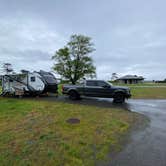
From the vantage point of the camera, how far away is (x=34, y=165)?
3.43 meters

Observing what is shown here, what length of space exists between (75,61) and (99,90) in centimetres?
2122

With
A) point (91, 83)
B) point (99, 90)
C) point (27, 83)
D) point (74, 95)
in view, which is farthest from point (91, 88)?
point (27, 83)

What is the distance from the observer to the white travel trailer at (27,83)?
16.3 metres

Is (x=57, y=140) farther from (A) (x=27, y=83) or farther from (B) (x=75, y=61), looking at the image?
(B) (x=75, y=61)

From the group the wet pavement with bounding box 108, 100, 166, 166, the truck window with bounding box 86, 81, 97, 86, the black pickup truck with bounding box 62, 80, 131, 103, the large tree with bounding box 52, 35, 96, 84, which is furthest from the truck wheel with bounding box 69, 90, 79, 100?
the large tree with bounding box 52, 35, 96, 84

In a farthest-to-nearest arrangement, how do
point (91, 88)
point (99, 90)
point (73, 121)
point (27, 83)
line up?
point (27, 83) → point (91, 88) → point (99, 90) → point (73, 121)

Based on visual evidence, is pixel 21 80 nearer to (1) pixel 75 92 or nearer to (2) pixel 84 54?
(1) pixel 75 92

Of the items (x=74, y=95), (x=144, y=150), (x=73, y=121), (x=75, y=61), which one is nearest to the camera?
(x=144, y=150)

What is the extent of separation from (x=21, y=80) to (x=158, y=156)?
1523cm

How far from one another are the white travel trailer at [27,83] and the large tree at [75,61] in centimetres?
1675

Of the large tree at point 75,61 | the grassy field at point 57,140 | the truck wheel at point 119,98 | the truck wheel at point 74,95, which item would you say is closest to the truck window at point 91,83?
the truck wheel at point 74,95

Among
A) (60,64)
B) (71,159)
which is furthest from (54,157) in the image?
(60,64)

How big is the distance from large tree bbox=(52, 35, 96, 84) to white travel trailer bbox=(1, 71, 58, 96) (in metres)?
16.8

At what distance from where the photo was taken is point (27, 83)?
16469 millimetres
